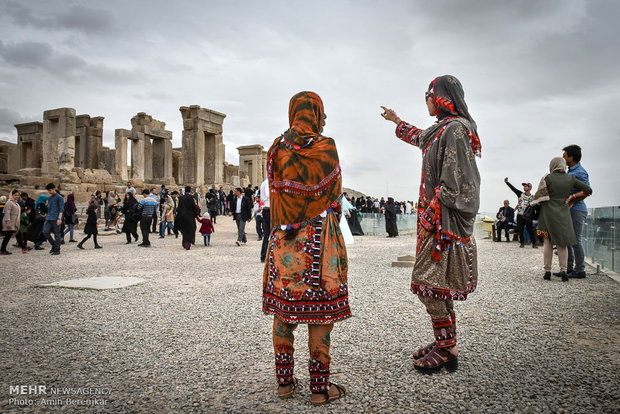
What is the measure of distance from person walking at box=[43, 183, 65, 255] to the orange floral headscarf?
1008cm

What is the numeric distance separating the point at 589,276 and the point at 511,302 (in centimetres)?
306

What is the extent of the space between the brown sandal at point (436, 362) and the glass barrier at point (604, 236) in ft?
20.5

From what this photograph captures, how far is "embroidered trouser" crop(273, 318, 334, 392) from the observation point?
246cm

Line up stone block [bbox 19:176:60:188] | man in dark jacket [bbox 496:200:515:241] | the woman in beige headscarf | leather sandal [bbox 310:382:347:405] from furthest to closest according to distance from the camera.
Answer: stone block [bbox 19:176:60:188], man in dark jacket [bbox 496:200:515:241], the woman in beige headscarf, leather sandal [bbox 310:382:347:405]

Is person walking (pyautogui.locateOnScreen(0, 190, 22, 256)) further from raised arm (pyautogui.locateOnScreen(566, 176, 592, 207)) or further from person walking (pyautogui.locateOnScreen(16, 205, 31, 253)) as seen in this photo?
raised arm (pyautogui.locateOnScreen(566, 176, 592, 207))

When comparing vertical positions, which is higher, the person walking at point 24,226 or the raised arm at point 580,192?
the raised arm at point 580,192

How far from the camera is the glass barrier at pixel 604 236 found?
7.51m

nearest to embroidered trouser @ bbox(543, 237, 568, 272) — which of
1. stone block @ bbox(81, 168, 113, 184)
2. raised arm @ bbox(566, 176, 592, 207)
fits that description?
raised arm @ bbox(566, 176, 592, 207)

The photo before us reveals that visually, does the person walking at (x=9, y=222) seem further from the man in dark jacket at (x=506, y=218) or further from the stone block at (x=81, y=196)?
the man in dark jacket at (x=506, y=218)

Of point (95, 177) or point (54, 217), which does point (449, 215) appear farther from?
point (95, 177)

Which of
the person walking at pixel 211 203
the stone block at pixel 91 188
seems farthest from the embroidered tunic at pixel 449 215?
the stone block at pixel 91 188

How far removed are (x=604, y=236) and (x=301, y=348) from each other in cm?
741

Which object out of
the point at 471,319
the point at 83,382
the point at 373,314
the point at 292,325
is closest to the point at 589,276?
the point at 471,319

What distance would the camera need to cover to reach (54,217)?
10727 millimetres
